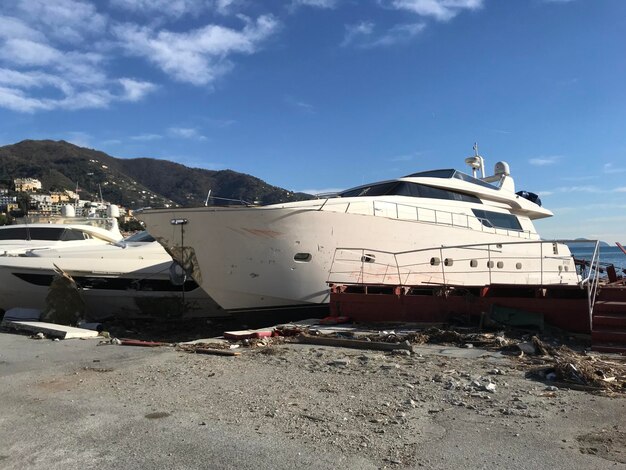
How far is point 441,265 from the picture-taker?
42.0 ft

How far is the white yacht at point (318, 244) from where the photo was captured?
10.3 meters

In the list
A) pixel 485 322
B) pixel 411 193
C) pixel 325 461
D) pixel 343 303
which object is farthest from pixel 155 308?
pixel 325 461

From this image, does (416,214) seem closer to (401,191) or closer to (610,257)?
(401,191)

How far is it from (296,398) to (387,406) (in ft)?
2.97

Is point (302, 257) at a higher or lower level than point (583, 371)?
higher

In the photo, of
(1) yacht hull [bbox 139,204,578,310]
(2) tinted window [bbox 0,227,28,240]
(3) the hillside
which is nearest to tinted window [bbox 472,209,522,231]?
(1) yacht hull [bbox 139,204,578,310]

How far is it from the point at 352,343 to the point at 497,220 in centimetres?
932

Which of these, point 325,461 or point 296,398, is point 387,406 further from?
point 325,461

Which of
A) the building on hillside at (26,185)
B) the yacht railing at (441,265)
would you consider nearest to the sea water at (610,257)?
the yacht railing at (441,265)

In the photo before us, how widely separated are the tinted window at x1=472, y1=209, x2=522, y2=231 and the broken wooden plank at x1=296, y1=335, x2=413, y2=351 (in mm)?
8294

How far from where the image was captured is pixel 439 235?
1279 cm

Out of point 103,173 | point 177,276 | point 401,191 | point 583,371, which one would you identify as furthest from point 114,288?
point 103,173

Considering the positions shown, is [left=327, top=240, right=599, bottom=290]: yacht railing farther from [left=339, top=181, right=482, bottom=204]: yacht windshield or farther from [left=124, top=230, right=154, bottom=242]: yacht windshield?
[left=124, top=230, right=154, bottom=242]: yacht windshield

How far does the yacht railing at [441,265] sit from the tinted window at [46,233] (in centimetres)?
1199
